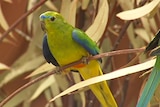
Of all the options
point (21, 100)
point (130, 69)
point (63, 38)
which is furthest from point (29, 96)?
point (130, 69)

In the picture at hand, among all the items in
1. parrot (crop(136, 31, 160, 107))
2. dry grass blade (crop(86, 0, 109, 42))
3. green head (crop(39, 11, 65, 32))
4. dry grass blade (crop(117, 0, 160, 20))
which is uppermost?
green head (crop(39, 11, 65, 32))

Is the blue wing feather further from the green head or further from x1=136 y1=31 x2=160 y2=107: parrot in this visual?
x1=136 y1=31 x2=160 y2=107: parrot

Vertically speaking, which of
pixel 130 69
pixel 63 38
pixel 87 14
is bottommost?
pixel 130 69

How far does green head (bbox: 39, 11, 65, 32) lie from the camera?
2.46 ft

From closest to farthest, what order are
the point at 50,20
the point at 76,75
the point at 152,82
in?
the point at 152,82 < the point at 50,20 < the point at 76,75

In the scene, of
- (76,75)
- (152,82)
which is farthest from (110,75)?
(76,75)

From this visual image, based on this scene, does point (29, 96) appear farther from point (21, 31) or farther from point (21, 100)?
point (21, 31)

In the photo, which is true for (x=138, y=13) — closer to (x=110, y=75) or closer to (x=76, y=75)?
(x=110, y=75)

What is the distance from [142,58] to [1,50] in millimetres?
590

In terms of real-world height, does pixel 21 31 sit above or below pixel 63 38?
above

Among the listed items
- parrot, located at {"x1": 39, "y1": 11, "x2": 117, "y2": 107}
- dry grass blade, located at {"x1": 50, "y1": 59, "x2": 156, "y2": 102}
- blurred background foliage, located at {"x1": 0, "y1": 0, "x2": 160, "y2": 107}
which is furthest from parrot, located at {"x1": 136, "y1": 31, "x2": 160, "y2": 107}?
blurred background foliage, located at {"x1": 0, "y1": 0, "x2": 160, "y2": 107}

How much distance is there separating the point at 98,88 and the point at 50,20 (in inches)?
5.7

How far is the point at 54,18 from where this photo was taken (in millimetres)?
771

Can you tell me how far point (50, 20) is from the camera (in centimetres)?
76
